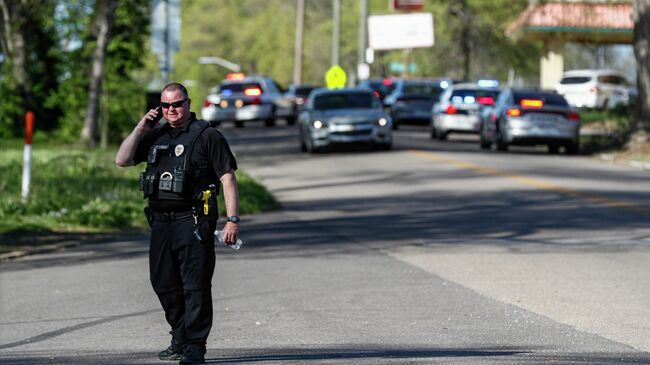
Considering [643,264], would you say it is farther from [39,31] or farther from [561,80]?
[561,80]

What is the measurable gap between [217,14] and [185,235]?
120m

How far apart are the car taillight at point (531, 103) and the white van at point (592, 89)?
27.4 m

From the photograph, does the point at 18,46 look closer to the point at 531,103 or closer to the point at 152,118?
the point at 531,103

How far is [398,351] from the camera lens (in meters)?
8.89

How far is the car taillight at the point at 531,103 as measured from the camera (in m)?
32.9

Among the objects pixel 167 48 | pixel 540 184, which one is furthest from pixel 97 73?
pixel 540 184

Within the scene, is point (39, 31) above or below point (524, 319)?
above

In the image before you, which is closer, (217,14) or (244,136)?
(244,136)

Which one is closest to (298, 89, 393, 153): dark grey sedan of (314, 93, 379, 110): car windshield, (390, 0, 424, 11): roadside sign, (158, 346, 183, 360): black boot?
(314, 93, 379, 110): car windshield

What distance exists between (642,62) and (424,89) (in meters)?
14.2

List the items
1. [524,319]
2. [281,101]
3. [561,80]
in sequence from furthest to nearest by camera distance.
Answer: [561,80], [281,101], [524,319]

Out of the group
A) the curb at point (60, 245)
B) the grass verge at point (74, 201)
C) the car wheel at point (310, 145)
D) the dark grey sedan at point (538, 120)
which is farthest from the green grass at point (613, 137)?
the curb at point (60, 245)

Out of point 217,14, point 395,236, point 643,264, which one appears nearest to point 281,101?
point 395,236

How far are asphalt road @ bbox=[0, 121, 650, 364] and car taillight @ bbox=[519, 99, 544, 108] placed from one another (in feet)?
31.8
